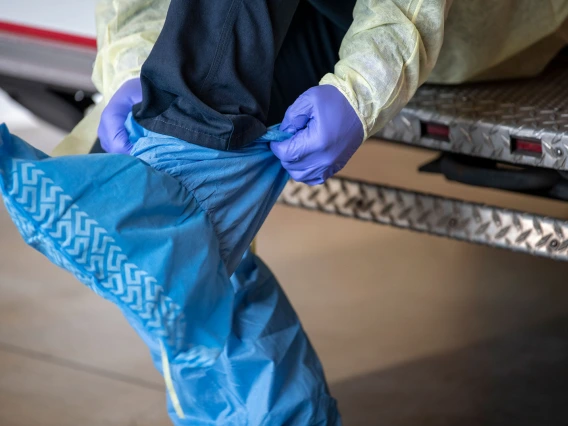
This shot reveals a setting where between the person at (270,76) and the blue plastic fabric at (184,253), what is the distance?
0.02 meters

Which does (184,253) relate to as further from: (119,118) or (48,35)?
(48,35)

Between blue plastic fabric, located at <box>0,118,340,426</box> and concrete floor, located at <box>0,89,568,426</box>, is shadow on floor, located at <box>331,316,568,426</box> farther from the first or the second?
blue plastic fabric, located at <box>0,118,340,426</box>

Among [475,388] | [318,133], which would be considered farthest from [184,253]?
[475,388]

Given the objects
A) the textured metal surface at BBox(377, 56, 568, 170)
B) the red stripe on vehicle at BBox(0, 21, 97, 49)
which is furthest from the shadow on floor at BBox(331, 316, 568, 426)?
the red stripe on vehicle at BBox(0, 21, 97, 49)

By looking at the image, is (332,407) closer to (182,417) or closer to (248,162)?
(182,417)

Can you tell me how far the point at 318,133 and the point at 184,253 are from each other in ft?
0.70

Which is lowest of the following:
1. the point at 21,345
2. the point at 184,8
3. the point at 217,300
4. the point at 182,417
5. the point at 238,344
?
the point at 21,345

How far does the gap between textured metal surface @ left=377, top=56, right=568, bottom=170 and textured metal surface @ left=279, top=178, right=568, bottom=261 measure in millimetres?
90

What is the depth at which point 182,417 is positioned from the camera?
1112 millimetres

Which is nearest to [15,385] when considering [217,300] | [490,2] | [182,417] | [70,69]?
[182,417]

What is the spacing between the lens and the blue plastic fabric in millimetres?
762

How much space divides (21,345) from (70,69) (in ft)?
1.89

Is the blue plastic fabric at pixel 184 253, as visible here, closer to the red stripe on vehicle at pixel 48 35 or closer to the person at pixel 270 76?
the person at pixel 270 76

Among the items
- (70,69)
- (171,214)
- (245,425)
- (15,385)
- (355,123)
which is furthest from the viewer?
(70,69)
